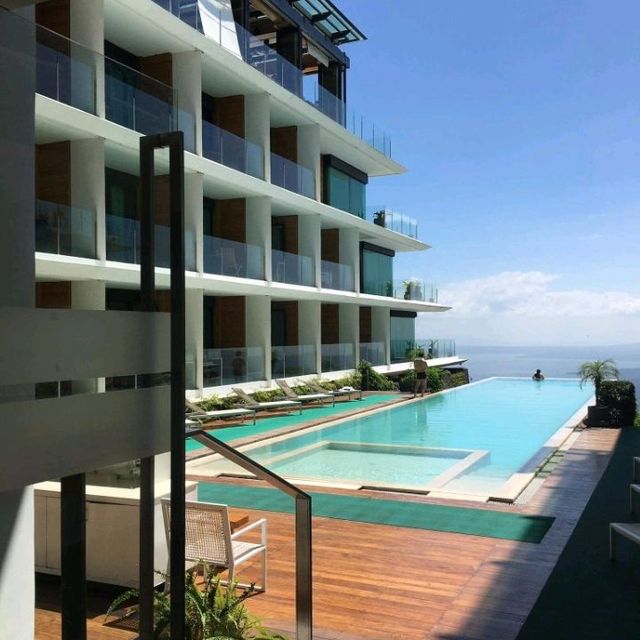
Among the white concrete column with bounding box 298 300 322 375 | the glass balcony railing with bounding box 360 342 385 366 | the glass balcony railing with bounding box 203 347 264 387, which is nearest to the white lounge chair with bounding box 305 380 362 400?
the glass balcony railing with bounding box 203 347 264 387

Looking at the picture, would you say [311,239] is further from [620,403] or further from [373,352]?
[620,403]

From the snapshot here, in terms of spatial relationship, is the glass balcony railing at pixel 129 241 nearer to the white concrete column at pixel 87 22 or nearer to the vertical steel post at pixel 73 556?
the vertical steel post at pixel 73 556

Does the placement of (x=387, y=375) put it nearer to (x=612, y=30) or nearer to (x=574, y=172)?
(x=612, y=30)

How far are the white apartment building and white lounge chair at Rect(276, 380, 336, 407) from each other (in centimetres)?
96

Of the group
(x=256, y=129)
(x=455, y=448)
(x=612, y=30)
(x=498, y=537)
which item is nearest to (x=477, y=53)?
(x=612, y=30)

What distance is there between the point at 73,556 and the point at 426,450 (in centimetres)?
1261

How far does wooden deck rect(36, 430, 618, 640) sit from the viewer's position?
5.32 metres

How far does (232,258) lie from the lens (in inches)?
869

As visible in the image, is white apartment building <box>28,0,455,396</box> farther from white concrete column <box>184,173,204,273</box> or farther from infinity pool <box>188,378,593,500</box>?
infinity pool <box>188,378,593,500</box>

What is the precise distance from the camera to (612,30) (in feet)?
99.1

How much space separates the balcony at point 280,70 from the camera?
21312 millimetres

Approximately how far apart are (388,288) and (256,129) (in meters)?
13.4

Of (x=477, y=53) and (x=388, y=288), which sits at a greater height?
(x=477, y=53)

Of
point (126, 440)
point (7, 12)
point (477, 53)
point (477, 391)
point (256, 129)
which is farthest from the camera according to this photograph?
point (477, 53)
